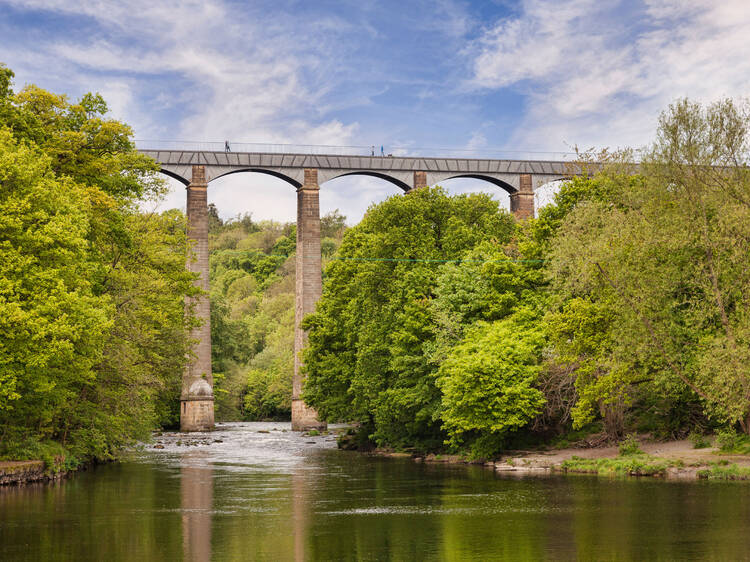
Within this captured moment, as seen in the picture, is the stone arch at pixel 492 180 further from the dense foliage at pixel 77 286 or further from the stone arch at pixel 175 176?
the dense foliage at pixel 77 286

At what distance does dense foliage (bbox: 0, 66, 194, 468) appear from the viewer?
87.2ft

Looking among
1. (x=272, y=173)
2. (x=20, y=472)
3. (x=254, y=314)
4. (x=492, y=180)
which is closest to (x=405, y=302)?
(x=20, y=472)

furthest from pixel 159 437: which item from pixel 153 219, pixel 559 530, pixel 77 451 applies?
pixel 559 530

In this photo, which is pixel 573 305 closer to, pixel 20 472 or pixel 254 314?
pixel 20 472

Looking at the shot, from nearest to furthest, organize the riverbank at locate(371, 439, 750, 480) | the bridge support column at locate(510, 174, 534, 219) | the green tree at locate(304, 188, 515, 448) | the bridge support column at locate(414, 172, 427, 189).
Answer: the riverbank at locate(371, 439, 750, 480)
the green tree at locate(304, 188, 515, 448)
the bridge support column at locate(414, 172, 427, 189)
the bridge support column at locate(510, 174, 534, 219)

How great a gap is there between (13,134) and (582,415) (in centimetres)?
2184

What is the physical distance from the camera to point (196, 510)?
2294 cm

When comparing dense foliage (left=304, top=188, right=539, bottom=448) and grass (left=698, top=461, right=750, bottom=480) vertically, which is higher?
dense foliage (left=304, top=188, right=539, bottom=448)

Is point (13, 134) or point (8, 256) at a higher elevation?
point (13, 134)

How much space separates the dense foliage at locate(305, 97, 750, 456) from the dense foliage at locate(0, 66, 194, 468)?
10.5 metres

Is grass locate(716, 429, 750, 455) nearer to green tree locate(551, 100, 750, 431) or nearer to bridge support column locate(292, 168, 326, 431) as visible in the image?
green tree locate(551, 100, 750, 431)

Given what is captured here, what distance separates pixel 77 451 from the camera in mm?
34031

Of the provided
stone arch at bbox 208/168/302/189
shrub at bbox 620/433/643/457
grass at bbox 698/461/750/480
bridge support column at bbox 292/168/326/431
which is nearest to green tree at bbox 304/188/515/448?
shrub at bbox 620/433/643/457

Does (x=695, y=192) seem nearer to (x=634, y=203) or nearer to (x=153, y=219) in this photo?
(x=634, y=203)
